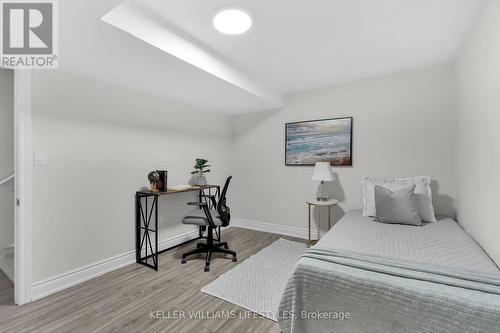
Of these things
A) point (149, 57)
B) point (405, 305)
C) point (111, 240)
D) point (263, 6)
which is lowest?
point (111, 240)

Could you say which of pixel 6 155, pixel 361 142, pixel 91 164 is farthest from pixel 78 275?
pixel 361 142

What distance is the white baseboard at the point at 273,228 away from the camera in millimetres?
3518

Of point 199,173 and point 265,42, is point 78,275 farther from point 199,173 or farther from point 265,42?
point 265,42

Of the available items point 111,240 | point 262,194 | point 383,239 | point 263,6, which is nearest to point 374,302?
point 383,239

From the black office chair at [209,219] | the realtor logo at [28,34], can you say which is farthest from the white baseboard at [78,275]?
the realtor logo at [28,34]

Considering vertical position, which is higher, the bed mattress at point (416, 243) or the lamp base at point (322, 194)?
the lamp base at point (322, 194)

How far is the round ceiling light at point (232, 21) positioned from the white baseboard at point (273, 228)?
280 centimetres

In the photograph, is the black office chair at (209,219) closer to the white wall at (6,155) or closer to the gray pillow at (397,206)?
the gray pillow at (397,206)

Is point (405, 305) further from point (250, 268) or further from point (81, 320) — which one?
point (81, 320)

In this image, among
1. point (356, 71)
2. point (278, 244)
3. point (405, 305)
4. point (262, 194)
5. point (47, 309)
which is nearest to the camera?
point (405, 305)

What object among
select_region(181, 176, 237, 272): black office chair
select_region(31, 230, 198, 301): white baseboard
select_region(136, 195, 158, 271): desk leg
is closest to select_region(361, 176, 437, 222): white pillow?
select_region(181, 176, 237, 272): black office chair

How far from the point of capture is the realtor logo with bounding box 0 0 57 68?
142 cm

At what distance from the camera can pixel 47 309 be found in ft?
5.91

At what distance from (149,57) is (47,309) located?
217cm
